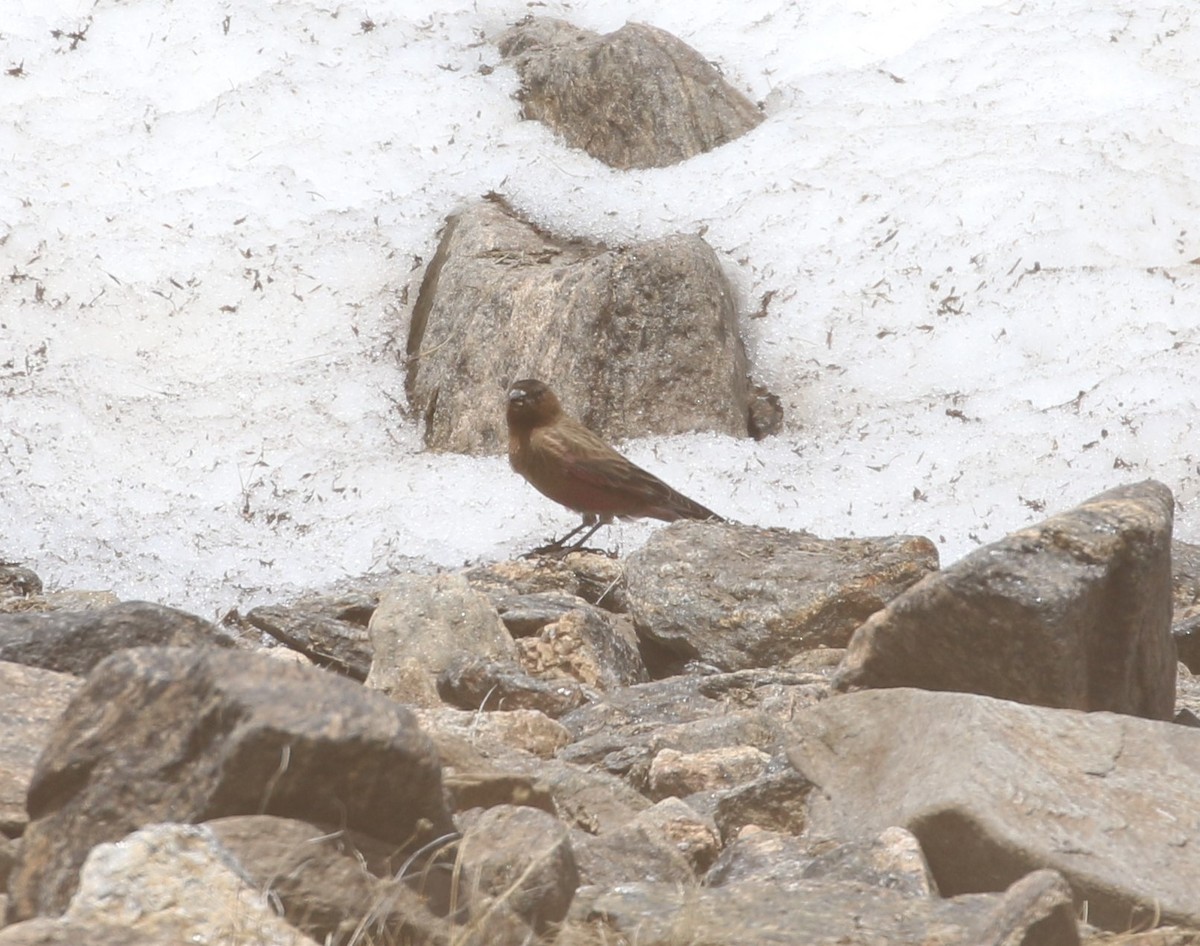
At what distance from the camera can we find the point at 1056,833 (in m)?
3.36

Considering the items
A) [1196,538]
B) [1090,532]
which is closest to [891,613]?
[1090,532]

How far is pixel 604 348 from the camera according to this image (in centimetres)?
978

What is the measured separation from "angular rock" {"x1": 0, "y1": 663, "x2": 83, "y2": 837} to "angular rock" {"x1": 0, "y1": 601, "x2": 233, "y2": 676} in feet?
2.09

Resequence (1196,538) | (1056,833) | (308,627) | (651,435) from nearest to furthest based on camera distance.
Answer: (1056,833), (308,627), (1196,538), (651,435)

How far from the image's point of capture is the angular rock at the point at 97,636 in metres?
4.46

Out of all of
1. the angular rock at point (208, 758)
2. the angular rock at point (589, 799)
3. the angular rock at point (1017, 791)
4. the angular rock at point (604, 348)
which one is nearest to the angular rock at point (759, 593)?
the angular rock at point (589, 799)

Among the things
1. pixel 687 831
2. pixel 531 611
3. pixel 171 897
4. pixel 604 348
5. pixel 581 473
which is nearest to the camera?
pixel 171 897

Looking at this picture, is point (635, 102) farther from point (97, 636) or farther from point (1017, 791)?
point (1017, 791)

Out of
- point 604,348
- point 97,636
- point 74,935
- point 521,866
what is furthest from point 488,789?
point 604,348

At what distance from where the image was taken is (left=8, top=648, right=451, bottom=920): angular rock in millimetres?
2650

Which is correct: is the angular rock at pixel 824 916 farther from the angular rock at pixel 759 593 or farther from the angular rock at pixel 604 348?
the angular rock at pixel 604 348

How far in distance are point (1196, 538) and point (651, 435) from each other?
9.65 feet

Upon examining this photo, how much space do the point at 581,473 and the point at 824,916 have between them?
17.7ft

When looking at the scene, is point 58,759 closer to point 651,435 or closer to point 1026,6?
point 651,435
